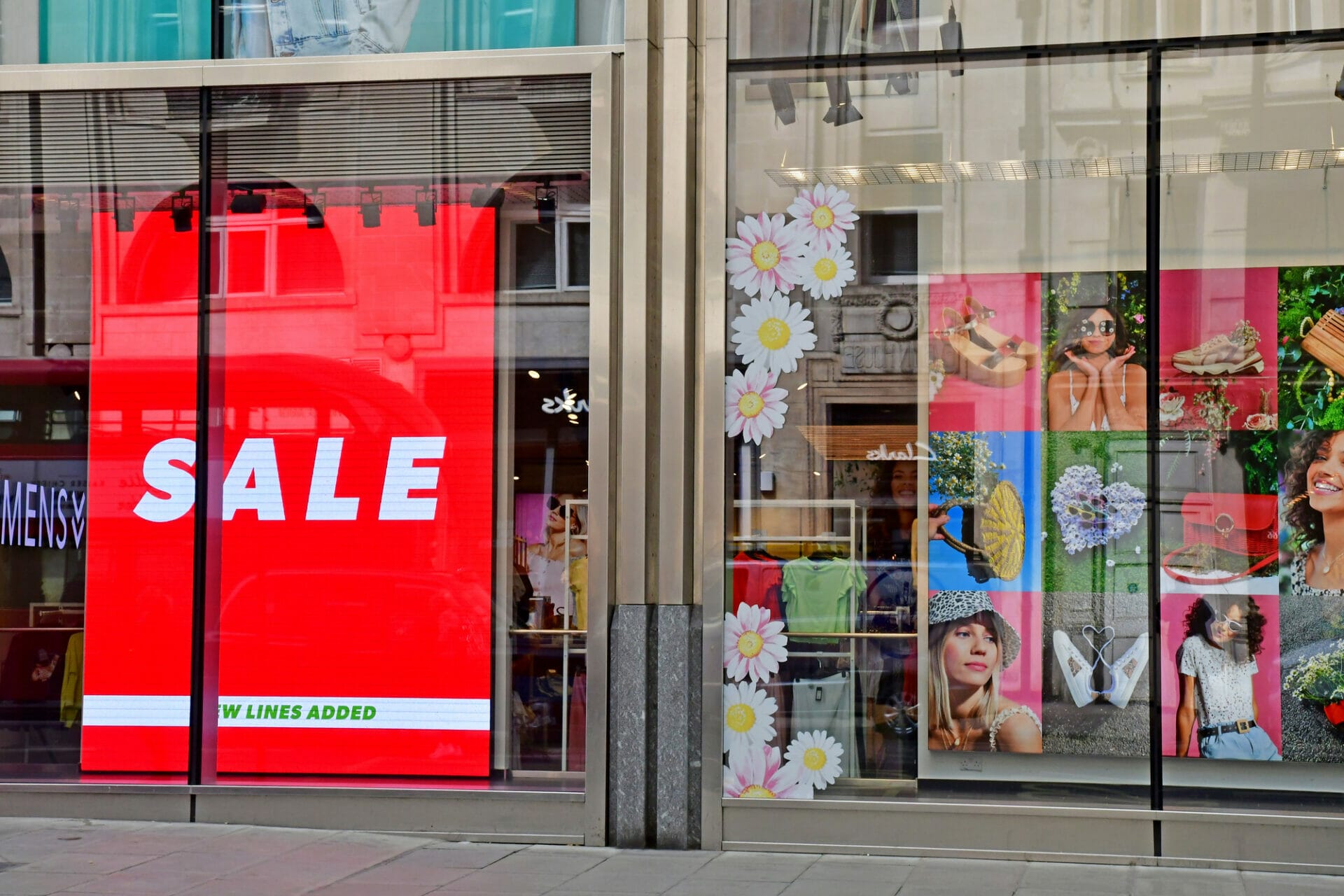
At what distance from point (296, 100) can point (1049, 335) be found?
15.4 ft

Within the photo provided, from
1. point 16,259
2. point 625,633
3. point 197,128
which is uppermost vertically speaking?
point 197,128

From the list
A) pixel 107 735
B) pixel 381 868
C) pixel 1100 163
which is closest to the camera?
pixel 381 868

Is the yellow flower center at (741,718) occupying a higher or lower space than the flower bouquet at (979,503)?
lower

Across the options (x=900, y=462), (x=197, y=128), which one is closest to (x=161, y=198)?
(x=197, y=128)

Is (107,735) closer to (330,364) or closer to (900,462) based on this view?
(330,364)

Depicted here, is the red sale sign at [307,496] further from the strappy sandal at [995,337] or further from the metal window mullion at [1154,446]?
the metal window mullion at [1154,446]

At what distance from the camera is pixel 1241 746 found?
761 centimetres

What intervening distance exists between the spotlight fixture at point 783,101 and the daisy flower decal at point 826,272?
0.78 m

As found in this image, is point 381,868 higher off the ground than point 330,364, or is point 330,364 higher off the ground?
point 330,364

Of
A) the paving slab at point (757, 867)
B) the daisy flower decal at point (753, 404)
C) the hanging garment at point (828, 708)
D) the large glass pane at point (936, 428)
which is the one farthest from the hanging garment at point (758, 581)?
the paving slab at point (757, 867)

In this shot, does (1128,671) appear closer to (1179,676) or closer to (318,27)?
(1179,676)

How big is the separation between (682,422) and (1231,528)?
3.08 meters

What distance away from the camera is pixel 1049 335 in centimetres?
798

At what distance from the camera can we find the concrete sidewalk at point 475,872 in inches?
268
